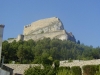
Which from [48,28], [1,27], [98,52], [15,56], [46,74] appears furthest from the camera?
[48,28]

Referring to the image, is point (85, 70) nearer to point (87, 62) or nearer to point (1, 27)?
point (87, 62)

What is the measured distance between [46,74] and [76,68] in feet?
10.9

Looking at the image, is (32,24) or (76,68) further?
(32,24)

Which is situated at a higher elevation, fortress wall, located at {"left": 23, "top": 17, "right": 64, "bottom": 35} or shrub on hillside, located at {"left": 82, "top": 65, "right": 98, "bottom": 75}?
fortress wall, located at {"left": 23, "top": 17, "right": 64, "bottom": 35}

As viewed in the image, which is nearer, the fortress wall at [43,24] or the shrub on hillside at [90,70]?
the shrub on hillside at [90,70]

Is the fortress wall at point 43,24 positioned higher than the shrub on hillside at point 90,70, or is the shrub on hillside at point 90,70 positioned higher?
the fortress wall at point 43,24

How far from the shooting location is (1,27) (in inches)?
302

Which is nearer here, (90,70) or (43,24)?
(90,70)

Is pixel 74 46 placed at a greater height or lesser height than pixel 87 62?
greater

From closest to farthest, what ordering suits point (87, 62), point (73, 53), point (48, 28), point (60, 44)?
point (87, 62) → point (73, 53) → point (60, 44) → point (48, 28)

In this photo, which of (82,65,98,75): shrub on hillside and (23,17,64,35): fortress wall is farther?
(23,17,64,35): fortress wall

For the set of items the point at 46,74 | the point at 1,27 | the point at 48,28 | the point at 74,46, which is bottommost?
the point at 46,74

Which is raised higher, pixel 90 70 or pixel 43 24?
pixel 43 24

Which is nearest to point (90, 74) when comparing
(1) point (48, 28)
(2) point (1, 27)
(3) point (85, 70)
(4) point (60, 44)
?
(3) point (85, 70)
